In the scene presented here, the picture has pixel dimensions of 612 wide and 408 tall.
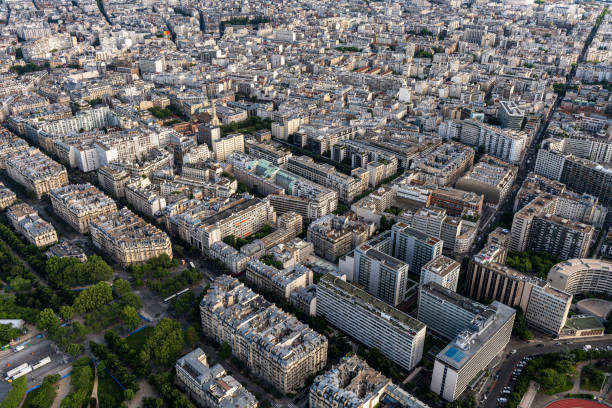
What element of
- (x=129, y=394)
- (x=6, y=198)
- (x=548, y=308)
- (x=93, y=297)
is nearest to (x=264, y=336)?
(x=129, y=394)

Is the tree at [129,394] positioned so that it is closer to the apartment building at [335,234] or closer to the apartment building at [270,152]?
the apartment building at [335,234]

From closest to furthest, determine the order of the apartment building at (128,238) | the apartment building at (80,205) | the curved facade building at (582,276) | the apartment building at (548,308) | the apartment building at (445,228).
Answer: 1. the apartment building at (548,308)
2. the curved facade building at (582,276)
3. the apartment building at (128,238)
4. the apartment building at (445,228)
5. the apartment building at (80,205)

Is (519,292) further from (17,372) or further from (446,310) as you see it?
(17,372)

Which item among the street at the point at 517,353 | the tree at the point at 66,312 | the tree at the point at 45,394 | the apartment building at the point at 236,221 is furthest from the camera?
the apartment building at the point at 236,221

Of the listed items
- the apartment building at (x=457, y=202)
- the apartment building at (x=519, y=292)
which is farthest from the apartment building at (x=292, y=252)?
the apartment building at (x=457, y=202)

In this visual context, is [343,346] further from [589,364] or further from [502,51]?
[502,51]

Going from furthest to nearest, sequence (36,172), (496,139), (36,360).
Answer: (496,139)
(36,172)
(36,360)

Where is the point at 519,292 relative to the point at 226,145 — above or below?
below

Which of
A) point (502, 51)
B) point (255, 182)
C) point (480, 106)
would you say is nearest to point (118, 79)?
point (255, 182)
